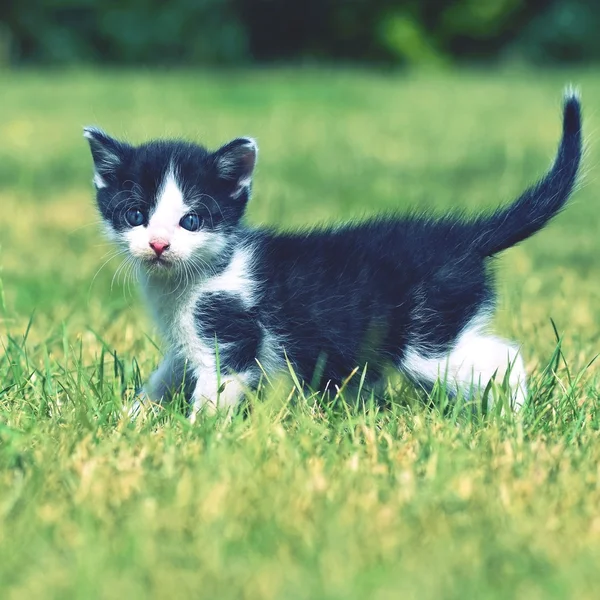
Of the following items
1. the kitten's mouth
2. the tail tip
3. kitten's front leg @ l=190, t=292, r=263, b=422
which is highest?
the tail tip

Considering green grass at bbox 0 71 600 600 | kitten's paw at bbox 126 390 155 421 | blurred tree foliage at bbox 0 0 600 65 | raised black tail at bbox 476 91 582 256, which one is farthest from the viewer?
blurred tree foliage at bbox 0 0 600 65

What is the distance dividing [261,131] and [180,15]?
38.8 feet

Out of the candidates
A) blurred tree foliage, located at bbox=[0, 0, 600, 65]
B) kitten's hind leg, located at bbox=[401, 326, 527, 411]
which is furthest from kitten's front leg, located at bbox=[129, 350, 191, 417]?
blurred tree foliage, located at bbox=[0, 0, 600, 65]

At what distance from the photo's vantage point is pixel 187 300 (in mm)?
3043

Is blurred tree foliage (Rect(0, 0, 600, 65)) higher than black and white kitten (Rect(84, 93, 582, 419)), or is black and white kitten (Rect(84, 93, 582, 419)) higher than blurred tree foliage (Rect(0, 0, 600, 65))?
black and white kitten (Rect(84, 93, 582, 419))

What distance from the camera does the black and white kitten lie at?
2998 mm

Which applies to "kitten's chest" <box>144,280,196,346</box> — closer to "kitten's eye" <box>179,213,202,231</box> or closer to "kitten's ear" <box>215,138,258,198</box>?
"kitten's eye" <box>179,213,202,231</box>

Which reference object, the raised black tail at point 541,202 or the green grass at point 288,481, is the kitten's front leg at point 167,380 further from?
the raised black tail at point 541,202

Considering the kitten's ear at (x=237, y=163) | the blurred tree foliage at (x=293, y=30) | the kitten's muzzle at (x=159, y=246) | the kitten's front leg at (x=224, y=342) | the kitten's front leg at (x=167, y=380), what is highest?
the kitten's ear at (x=237, y=163)

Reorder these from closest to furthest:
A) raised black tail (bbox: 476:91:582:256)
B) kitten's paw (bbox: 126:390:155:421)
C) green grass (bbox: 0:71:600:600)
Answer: green grass (bbox: 0:71:600:600)
kitten's paw (bbox: 126:390:155:421)
raised black tail (bbox: 476:91:582:256)

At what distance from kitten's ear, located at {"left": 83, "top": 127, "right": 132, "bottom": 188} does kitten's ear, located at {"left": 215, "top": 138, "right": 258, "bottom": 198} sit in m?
0.27

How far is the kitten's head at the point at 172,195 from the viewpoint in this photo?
9.62 ft

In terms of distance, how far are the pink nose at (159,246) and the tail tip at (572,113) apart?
4.21ft

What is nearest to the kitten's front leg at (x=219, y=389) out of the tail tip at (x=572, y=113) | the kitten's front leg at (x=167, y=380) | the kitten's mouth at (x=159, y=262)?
the kitten's front leg at (x=167, y=380)
